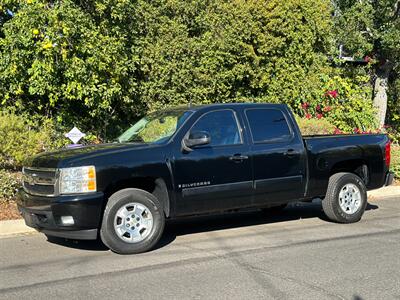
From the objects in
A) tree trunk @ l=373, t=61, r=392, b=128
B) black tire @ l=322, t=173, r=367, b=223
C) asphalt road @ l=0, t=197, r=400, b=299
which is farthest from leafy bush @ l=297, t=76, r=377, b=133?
asphalt road @ l=0, t=197, r=400, b=299

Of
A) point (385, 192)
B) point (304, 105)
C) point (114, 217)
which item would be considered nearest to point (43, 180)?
point (114, 217)

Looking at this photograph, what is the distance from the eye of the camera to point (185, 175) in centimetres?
696

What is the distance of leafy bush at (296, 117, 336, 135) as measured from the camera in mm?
13672

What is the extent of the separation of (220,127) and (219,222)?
6.82 feet

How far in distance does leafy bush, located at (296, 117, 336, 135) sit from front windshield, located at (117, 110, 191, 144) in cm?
649

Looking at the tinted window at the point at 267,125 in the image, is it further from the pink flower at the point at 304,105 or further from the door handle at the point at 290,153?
the pink flower at the point at 304,105

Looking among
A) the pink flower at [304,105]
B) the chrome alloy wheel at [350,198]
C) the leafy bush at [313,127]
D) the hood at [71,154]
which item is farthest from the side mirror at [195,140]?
the pink flower at [304,105]

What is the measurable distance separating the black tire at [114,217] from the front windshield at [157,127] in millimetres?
788

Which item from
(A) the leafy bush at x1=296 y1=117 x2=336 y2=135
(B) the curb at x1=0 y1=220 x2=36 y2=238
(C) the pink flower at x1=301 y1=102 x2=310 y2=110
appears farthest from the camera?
(C) the pink flower at x1=301 y1=102 x2=310 y2=110

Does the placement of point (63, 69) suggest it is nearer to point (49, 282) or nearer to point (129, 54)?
point (129, 54)

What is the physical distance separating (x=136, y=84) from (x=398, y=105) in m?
10.7

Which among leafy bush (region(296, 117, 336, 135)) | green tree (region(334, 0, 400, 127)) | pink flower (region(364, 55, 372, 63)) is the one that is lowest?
leafy bush (region(296, 117, 336, 135))

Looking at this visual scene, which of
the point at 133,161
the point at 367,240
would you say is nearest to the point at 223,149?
the point at 133,161

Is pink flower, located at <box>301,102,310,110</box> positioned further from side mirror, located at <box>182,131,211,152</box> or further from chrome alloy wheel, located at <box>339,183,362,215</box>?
side mirror, located at <box>182,131,211,152</box>
